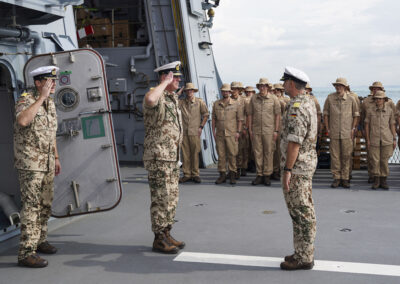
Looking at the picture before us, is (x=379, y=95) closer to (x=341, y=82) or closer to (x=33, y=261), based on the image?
(x=341, y=82)

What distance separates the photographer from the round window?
13.2 ft

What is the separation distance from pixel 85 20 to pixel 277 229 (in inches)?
269

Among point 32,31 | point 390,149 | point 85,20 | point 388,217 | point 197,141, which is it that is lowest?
point 388,217

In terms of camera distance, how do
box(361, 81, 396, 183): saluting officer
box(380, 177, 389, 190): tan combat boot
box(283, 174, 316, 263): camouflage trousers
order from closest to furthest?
box(283, 174, 316, 263): camouflage trousers < box(380, 177, 389, 190): tan combat boot < box(361, 81, 396, 183): saluting officer

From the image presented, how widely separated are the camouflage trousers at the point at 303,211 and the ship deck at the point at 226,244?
0.22 m

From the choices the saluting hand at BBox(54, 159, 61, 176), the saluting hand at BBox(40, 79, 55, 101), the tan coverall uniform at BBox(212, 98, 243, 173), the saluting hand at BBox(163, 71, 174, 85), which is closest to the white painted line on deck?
the saluting hand at BBox(54, 159, 61, 176)

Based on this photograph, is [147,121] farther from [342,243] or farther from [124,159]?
[124,159]

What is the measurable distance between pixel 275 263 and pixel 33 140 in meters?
2.15

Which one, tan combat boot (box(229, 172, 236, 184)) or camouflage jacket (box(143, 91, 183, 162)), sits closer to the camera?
camouflage jacket (box(143, 91, 183, 162))

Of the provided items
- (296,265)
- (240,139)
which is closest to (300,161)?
(296,265)

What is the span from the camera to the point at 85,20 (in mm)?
9250

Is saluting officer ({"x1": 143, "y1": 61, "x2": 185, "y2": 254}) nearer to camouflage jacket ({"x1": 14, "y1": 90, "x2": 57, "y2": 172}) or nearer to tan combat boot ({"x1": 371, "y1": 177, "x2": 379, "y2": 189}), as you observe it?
camouflage jacket ({"x1": 14, "y1": 90, "x2": 57, "y2": 172})

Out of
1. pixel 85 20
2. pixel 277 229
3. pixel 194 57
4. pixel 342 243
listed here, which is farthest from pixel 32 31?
pixel 85 20

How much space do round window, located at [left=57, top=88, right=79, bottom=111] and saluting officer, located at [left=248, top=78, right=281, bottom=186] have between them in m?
3.50
